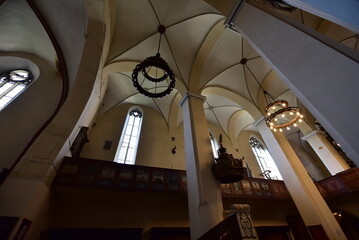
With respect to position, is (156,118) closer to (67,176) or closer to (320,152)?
(67,176)

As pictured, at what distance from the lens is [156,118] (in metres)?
10.5

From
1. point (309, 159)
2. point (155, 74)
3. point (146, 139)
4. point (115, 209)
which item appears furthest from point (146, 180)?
point (309, 159)

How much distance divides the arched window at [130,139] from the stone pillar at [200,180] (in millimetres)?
4105

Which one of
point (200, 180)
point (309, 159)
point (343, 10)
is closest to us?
point (343, 10)

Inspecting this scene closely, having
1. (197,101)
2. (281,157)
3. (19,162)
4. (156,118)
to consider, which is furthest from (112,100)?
(281,157)

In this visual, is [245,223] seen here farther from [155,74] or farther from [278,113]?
[155,74]

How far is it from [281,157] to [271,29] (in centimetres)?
594

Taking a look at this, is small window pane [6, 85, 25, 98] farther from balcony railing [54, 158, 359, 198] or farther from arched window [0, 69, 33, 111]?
balcony railing [54, 158, 359, 198]

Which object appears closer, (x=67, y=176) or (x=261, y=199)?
(x=67, y=176)

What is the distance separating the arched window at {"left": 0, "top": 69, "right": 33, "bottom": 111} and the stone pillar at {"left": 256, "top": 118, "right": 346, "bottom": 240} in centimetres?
1130

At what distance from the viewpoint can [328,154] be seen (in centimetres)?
802

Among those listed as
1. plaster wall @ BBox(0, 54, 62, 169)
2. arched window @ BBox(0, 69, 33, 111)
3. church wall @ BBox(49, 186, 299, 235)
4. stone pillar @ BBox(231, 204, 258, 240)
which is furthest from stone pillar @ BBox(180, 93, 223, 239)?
arched window @ BBox(0, 69, 33, 111)

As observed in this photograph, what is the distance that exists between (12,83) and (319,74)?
1026 cm

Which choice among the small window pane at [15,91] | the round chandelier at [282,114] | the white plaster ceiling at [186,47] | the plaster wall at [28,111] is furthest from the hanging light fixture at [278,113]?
the small window pane at [15,91]
